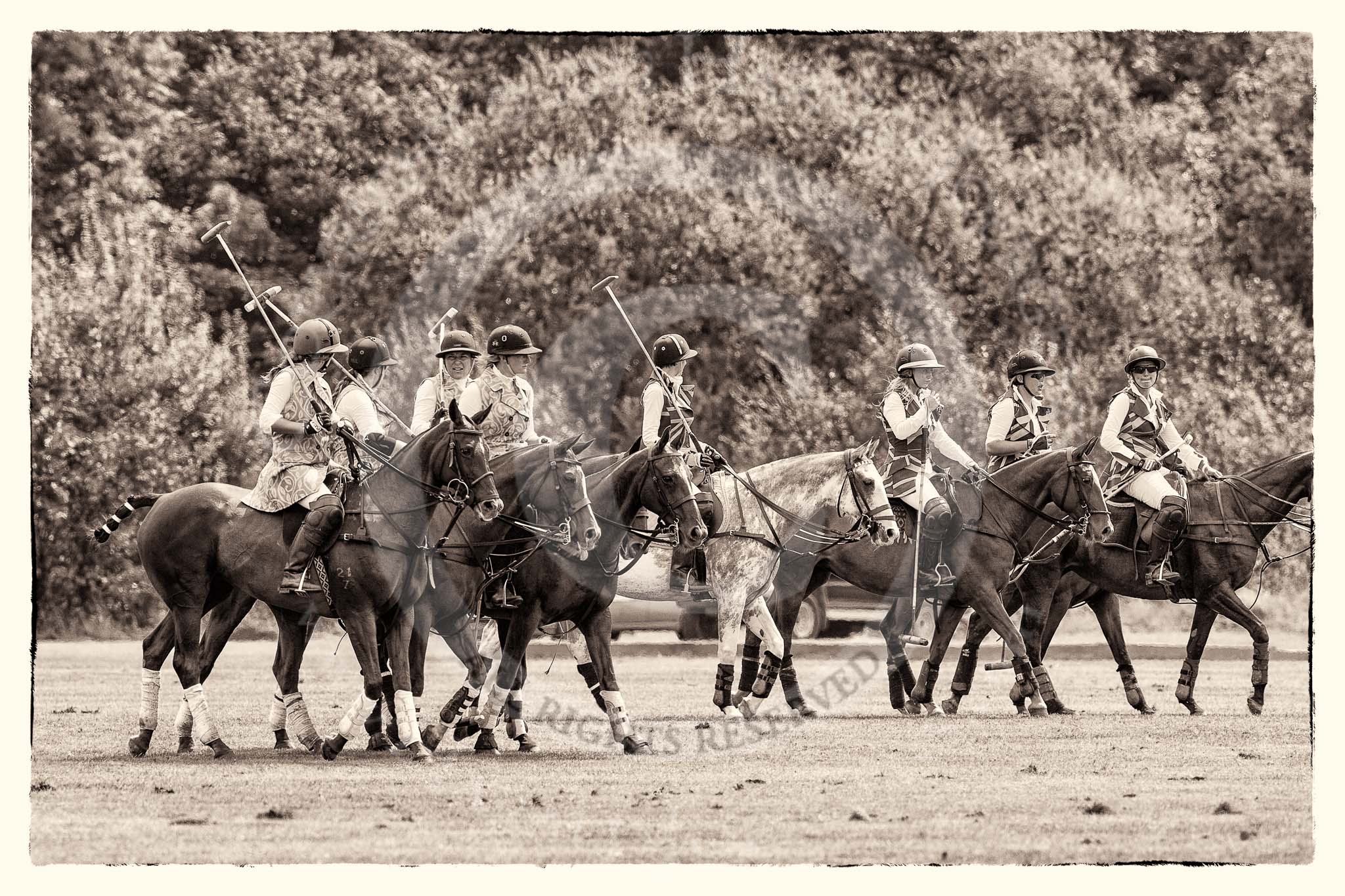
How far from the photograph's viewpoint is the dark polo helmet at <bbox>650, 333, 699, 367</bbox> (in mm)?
15953

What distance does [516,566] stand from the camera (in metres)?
→ 14.7

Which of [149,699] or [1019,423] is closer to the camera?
[149,699]

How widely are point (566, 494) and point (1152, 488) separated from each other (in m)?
6.26

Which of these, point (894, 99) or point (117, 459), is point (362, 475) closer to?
point (117, 459)

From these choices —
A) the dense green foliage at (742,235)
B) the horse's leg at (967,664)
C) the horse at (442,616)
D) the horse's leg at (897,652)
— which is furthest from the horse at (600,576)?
the dense green foliage at (742,235)

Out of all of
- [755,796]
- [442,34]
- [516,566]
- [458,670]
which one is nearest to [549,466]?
[516,566]

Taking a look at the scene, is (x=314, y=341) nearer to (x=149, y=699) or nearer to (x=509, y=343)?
(x=509, y=343)

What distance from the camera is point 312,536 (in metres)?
13.8

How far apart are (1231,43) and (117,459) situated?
21352 mm

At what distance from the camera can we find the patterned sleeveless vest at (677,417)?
14688 mm

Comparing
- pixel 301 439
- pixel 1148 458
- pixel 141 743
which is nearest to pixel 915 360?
pixel 1148 458

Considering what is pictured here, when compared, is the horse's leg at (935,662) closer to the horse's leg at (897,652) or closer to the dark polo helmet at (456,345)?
the horse's leg at (897,652)

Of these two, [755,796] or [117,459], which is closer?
[755,796]

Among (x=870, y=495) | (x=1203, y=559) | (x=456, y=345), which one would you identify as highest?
(x=456, y=345)
